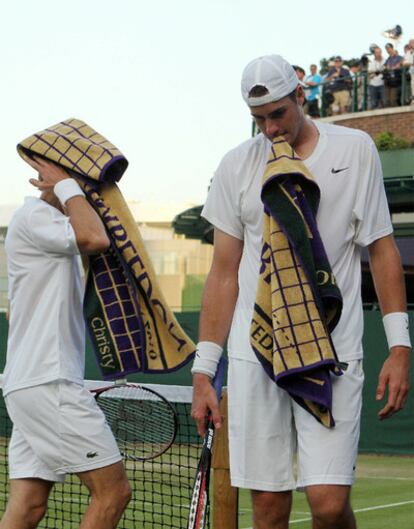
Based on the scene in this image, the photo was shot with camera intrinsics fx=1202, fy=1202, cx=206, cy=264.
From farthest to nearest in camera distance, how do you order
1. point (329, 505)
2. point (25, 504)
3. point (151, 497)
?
point (151, 497)
point (25, 504)
point (329, 505)

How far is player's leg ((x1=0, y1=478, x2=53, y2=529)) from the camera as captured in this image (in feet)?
16.5

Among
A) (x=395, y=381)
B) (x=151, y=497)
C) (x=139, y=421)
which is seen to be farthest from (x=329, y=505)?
(x=151, y=497)

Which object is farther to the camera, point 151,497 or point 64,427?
point 151,497

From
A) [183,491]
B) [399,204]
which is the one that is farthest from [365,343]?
[399,204]

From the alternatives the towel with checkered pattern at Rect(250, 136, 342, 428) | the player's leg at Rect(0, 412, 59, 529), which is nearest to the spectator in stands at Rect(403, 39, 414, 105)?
the player's leg at Rect(0, 412, 59, 529)

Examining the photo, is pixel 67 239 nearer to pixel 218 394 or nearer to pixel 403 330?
pixel 218 394

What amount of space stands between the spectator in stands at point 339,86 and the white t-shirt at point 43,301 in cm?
2044

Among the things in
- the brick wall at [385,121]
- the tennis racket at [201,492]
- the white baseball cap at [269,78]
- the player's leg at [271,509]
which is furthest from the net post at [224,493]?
the brick wall at [385,121]

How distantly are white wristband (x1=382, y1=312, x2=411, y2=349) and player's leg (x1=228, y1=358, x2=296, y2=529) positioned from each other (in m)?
0.44

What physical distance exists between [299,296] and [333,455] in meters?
0.57

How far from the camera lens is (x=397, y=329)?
14.3ft

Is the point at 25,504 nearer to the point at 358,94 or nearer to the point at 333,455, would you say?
the point at 333,455

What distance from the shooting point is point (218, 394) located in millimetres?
4582

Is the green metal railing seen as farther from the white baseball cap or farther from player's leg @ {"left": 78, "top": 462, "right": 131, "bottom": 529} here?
the white baseball cap
